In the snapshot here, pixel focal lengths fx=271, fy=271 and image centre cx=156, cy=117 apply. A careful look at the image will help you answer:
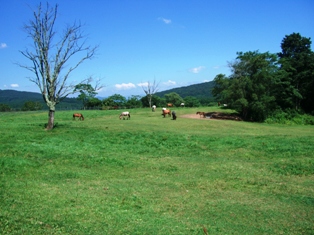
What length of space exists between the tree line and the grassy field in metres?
20.1

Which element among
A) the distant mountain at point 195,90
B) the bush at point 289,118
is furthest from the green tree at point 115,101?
the distant mountain at point 195,90

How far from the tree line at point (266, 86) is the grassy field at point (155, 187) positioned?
2010cm

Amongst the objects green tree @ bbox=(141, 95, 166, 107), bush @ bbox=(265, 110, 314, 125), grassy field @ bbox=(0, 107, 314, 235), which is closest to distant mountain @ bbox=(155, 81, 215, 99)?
green tree @ bbox=(141, 95, 166, 107)

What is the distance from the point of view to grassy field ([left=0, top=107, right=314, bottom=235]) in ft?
17.5

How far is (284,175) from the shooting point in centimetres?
997

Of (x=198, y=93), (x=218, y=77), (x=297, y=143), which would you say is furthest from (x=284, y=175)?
(x=198, y=93)

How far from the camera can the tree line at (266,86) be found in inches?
1382

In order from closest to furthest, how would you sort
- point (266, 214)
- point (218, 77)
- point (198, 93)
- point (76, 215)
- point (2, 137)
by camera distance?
point (76, 215) < point (266, 214) < point (2, 137) < point (218, 77) < point (198, 93)

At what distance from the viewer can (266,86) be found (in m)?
35.9

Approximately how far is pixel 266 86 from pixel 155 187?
32.0 m

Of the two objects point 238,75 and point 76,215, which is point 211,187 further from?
point 238,75

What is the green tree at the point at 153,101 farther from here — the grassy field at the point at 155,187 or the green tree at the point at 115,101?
the grassy field at the point at 155,187

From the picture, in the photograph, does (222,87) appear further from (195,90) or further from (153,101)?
(195,90)

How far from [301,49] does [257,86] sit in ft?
69.1
